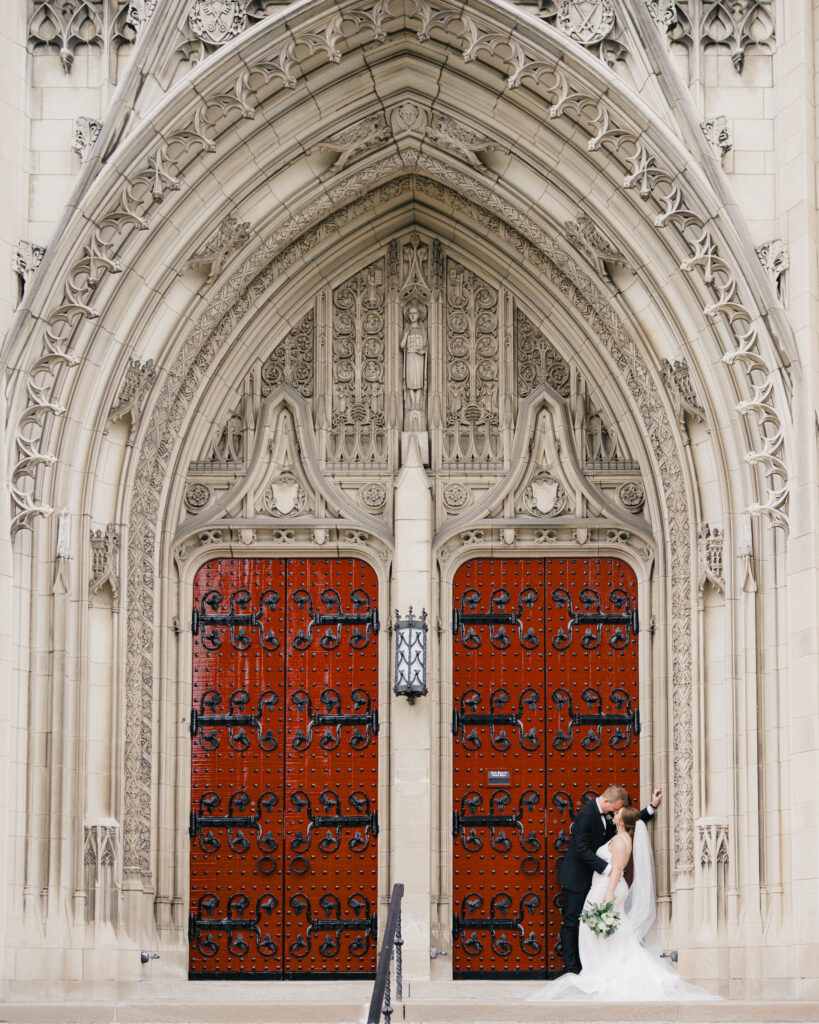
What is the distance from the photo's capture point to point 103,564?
635 inches

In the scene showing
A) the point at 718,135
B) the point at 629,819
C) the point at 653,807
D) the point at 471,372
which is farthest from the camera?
the point at 471,372

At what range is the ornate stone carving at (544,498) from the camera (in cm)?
1742

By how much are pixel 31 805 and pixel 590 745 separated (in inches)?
177

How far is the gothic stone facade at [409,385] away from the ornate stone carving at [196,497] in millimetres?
18

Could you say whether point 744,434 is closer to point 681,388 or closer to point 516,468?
point 681,388

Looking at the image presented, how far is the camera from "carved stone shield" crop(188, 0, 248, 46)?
636 inches

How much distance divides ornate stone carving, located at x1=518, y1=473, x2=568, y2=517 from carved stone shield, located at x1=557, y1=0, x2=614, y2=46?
Result: 11.8 ft

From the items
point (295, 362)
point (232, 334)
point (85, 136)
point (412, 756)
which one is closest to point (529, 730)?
point (412, 756)

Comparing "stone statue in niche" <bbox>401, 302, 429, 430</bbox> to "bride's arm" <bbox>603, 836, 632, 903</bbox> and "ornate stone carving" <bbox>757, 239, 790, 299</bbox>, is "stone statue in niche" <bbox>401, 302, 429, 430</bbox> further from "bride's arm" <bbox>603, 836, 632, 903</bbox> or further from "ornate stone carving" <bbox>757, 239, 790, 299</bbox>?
"bride's arm" <bbox>603, 836, 632, 903</bbox>

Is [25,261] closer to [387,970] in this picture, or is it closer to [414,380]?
[414,380]

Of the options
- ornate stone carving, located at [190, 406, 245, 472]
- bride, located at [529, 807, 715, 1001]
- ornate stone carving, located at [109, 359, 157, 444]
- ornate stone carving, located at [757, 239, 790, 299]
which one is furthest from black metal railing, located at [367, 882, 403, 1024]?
ornate stone carving, located at [757, 239, 790, 299]

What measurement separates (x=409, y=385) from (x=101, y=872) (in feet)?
15.5

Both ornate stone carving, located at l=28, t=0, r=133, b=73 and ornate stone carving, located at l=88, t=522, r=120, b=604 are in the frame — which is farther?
ornate stone carving, located at l=28, t=0, r=133, b=73

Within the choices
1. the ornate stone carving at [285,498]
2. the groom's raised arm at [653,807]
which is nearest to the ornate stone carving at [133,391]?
the ornate stone carving at [285,498]
